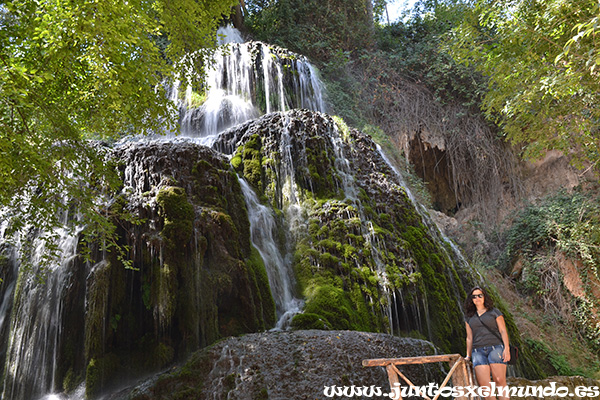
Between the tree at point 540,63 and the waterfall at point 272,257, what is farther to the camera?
the waterfall at point 272,257

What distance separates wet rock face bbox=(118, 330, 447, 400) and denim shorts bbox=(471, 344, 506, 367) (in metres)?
1.34

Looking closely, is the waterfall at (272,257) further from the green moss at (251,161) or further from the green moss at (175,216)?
the green moss at (175,216)

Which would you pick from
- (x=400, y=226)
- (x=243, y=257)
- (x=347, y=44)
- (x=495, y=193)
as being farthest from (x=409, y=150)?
(x=243, y=257)

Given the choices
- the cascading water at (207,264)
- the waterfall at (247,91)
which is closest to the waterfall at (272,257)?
the cascading water at (207,264)

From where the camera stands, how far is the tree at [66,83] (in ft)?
13.9

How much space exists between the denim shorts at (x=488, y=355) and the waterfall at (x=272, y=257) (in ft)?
11.1

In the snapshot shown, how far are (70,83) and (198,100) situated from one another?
27.2ft

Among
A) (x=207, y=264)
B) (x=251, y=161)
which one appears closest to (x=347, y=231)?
(x=251, y=161)

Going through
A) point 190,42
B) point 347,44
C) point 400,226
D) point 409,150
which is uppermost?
point 347,44

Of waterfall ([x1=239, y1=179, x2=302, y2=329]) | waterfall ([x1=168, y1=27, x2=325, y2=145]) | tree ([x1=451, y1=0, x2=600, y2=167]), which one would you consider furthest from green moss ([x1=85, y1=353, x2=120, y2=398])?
waterfall ([x1=168, y1=27, x2=325, y2=145])

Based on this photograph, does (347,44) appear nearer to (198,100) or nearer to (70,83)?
(198,100)

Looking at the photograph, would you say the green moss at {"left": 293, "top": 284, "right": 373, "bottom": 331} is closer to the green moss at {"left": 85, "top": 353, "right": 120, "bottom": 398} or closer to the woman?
the green moss at {"left": 85, "top": 353, "right": 120, "bottom": 398}

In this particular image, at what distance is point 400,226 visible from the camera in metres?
9.32

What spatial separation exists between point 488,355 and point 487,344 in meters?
0.09
